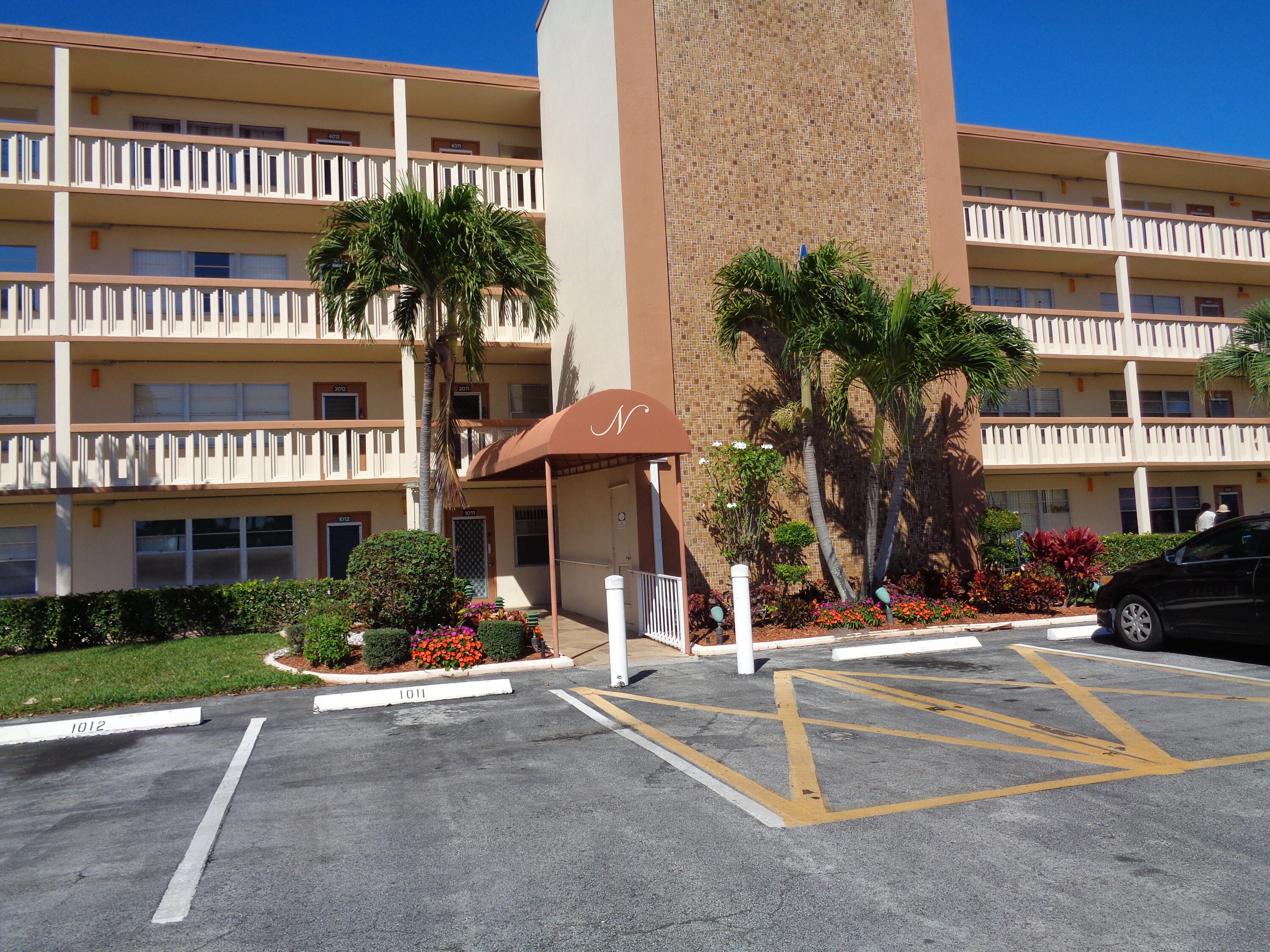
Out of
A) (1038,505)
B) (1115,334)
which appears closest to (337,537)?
(1038,505)

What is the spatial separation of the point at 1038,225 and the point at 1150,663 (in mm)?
13630

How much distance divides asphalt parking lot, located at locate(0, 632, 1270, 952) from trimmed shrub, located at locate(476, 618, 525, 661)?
2.63 meters

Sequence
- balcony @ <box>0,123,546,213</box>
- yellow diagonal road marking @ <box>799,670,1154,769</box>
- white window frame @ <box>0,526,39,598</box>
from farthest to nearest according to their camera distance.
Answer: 1. white window frame @ <box>0,526,39,598</box>
2. balcony @ <box>0,123,546,213</box>
3. yellow diagonal road marking @ <box>799,670,1154,769</box>

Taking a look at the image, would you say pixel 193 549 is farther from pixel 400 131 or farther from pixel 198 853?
pixel 198 853

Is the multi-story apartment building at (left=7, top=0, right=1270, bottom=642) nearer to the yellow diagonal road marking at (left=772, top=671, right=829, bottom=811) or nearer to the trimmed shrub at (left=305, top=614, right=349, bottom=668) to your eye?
the trimmed shrub at (left=305, top=614, right=349, bottom=668)

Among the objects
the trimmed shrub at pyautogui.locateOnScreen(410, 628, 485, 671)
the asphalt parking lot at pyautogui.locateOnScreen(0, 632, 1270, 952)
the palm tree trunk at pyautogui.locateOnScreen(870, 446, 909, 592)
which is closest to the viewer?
the asphalt parking lot at pyautogui.locateOnScreen(0, 632, 1270, 952)

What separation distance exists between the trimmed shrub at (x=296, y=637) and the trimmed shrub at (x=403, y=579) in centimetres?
→ 133

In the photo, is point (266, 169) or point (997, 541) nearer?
point (997, 541)

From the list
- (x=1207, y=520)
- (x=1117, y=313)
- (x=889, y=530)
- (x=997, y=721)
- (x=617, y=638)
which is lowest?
(x=997, y=721)

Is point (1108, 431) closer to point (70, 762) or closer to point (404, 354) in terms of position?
point (404, 354)

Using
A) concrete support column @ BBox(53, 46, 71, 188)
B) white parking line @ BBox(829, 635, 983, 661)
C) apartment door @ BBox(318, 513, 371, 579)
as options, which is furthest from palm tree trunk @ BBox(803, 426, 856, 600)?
concrete support column @ BBox(53, 46, 71, 188)

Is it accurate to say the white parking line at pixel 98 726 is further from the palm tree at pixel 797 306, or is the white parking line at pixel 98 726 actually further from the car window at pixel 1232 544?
the car window at pixel 1232 544

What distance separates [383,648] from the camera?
11.4 meters

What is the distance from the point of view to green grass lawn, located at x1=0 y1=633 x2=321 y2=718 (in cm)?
1014
